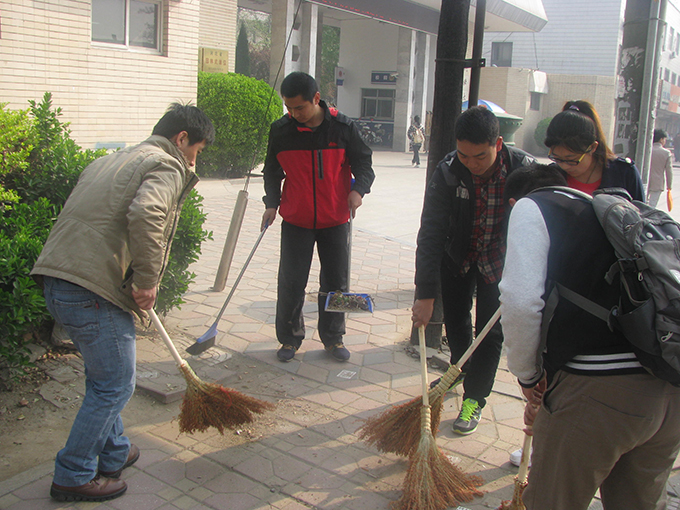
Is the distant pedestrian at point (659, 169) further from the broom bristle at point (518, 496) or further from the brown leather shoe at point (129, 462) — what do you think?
the brown leather shoe at point (129, 462)

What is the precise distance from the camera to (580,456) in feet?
6.14

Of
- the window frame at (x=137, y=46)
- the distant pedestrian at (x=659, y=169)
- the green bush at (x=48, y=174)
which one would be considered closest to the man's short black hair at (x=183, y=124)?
the green bush at (x=48, y=174)

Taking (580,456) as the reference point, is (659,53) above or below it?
above

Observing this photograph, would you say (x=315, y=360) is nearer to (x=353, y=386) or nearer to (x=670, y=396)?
(x=353, y=386)

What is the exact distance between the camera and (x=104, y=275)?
8.43ft

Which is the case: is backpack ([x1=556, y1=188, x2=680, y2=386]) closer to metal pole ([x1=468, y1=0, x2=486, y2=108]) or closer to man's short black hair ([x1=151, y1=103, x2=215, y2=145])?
man's short black hair ([x1=151, y1=103, x2=215, y2=145])

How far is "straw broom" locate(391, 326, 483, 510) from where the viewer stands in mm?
2670

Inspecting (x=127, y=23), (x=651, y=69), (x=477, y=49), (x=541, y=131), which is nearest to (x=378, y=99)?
(x=541, y=131)

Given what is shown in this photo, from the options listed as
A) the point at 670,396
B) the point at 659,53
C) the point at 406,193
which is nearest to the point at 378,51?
the point at 406,193

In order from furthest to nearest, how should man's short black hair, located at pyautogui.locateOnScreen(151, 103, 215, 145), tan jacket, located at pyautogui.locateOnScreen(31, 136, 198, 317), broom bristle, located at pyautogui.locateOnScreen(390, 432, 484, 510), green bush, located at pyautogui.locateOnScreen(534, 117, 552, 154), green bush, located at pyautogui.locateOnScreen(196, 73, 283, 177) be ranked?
green bush, located at pyautogui.locateOnScreen(534, 117, 552, 154) → green bush, located at pyautogui.locateOnScreen(196, 73, 283, 177) → man's short black hair, located at pyautogui.locateOnScreen(151, 103, 215, 145) → broom bristle, located at pyautogui.locateOnScreen(390, 432, 484, 510) → tan jacket, located at pyautogui.locateOnScreen(31, 136, 198, 317)

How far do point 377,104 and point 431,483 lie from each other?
28.1 metres

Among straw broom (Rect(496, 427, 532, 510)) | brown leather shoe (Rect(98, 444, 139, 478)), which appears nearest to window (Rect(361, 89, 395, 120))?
brown leather shoe (Rect(98, 444, 139, 478))

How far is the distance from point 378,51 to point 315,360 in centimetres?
2601

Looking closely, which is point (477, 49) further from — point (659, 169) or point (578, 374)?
point (659, 169)
